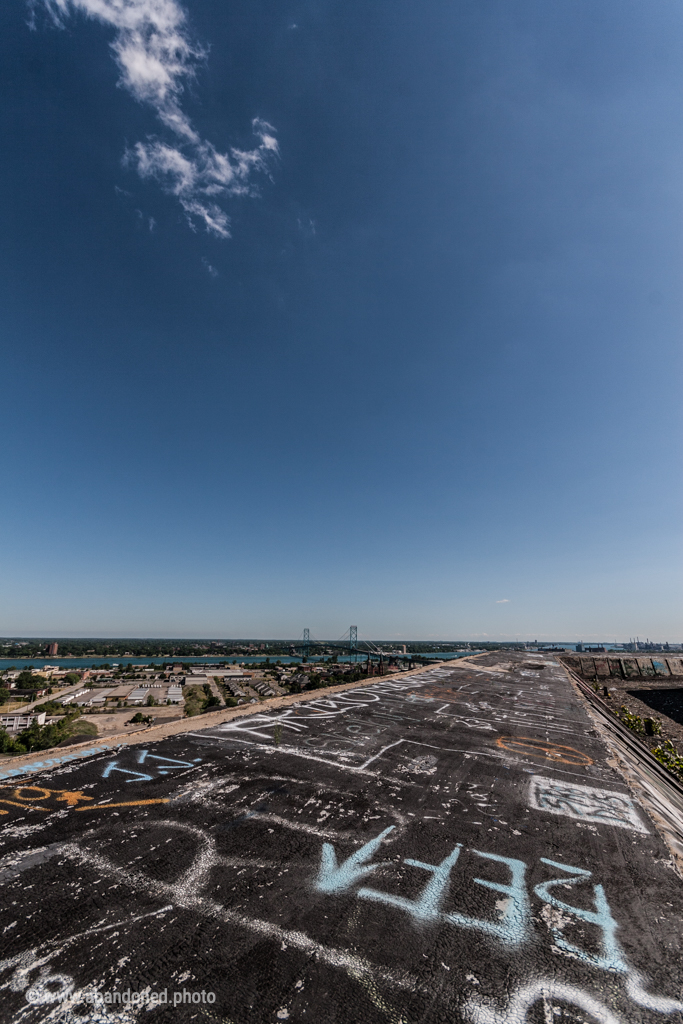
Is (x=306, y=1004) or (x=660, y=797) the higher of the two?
(x=306, y=1004)

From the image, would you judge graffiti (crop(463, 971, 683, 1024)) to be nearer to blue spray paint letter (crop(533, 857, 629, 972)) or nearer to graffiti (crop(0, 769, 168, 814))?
blue spray paint letter (crop(533, 857, 629, 972))

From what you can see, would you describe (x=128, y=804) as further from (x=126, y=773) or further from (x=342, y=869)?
(x=342, y=869)

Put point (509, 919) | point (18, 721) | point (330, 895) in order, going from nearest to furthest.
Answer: point (509, 919)
point (330, 895)
point (18, 721)

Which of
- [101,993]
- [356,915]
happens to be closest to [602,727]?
[356,915]

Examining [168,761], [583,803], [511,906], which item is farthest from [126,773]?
[583,803]

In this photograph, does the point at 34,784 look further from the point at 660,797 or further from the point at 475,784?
the point at 660,797
